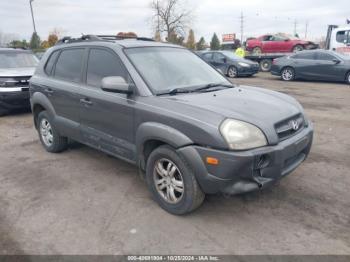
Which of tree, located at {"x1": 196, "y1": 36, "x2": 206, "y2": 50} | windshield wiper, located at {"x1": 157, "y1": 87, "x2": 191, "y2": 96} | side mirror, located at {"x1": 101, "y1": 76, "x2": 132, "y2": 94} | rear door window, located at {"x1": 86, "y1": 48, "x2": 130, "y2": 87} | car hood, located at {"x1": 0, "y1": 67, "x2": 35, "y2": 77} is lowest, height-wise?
tree, located at {"x1": 196, "y1": 36, "x2": 206, "y2": 50}

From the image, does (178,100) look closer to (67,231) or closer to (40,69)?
(67,231)

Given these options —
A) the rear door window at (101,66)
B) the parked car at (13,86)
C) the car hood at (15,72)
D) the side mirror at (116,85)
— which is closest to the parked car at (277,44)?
the parked car at (13,86)

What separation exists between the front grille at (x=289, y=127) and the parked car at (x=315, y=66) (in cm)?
1186

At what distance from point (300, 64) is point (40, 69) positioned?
41.7 feet

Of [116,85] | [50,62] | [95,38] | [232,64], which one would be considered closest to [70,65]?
[95,38]

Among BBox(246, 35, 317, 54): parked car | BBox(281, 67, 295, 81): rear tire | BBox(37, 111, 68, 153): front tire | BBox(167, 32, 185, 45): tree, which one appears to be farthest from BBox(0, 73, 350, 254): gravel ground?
BBox(167, 32, 185, 45): tree

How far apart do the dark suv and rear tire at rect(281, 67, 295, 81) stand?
39.8 ft

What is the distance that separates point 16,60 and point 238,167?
8.46 m

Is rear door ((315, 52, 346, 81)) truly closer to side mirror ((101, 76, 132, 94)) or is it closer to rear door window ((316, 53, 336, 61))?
rear door window ((316, 53, 336, 61))

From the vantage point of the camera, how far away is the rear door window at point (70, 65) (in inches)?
184

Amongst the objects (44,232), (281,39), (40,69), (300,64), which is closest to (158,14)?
(281,39)

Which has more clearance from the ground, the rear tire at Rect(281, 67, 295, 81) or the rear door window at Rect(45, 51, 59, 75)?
the rear door window at Rect(45, 51, 59, 75)

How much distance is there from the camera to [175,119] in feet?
10.8

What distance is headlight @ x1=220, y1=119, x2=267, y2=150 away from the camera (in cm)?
302
